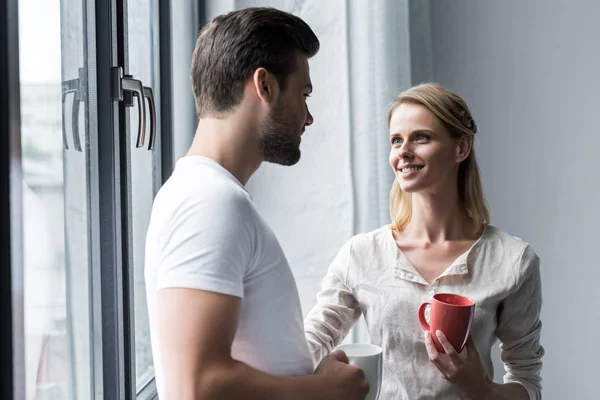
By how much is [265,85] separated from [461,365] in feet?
1.99

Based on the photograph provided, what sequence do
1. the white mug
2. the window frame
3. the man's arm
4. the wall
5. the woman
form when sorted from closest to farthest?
1. the man's arm
2. the window frame
3. the white mug
4. the woman
5. the wall

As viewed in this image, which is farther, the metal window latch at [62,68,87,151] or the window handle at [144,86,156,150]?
the window handle at [144,86,156,150]

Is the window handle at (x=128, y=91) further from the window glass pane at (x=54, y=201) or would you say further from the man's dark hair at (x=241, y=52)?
the man's dark hair at (x=241, y=52)

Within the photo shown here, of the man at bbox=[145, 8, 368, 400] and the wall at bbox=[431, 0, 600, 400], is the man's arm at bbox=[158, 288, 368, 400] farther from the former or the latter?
the wall at bbox=[431, 0, 600, 400]

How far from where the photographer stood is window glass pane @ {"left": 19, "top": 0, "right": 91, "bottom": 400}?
0.85 meters

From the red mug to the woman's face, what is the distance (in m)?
0.27

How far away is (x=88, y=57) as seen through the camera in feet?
3.39

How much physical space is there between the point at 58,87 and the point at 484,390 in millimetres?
902

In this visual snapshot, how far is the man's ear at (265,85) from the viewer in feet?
2.43

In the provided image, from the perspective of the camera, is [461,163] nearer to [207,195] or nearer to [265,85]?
[265,85]

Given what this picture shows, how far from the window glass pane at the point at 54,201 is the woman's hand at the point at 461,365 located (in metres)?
0.61

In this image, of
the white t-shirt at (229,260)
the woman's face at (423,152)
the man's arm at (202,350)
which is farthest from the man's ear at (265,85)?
the woman's face at (423,152)

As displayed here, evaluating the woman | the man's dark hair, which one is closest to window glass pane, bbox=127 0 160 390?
the woman

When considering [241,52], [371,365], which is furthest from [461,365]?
[241,52]
